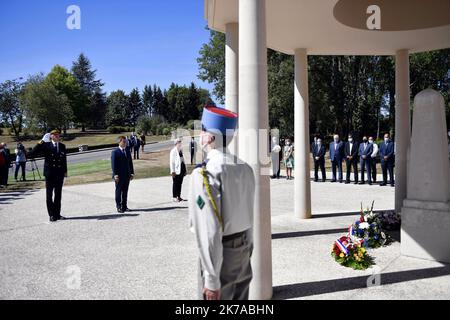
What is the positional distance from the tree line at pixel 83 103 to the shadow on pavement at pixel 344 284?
62051 mm

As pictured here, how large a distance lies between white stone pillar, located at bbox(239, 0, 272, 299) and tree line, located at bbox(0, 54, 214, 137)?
202ft

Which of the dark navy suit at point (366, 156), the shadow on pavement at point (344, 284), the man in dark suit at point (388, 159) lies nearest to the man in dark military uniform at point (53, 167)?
the shadow on pavement at point (344, 284)

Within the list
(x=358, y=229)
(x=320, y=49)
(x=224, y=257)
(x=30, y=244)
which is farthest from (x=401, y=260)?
(x=30, y=244)

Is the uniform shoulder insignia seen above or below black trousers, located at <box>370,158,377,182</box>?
above

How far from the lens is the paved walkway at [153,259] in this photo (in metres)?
4.94

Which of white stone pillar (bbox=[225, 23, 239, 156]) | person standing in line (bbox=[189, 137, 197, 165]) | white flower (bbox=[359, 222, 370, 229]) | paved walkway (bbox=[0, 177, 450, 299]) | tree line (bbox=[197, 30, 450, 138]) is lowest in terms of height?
paved walkway (bbox=[0, 177, 450, 299])

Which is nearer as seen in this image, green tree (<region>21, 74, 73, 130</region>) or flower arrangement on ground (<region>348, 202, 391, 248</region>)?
flower arrangement on ground (<region>348, 202, 391, 248</region>)

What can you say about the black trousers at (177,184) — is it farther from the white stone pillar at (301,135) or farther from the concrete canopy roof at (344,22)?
the concrete canopy roof at (344,22)

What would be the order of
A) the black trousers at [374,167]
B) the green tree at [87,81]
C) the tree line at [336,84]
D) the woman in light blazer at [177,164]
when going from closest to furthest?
1. the woman in light blazer at [177,164]
2. the black trousers at [374,167]
3. the tree line at [336,84]
4. the green tree at [87,81]

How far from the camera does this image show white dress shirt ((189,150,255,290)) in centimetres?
283

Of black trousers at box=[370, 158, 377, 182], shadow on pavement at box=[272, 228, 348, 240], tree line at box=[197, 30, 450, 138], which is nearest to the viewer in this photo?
shadow on pavement at box=[272, 228, 348, 240]

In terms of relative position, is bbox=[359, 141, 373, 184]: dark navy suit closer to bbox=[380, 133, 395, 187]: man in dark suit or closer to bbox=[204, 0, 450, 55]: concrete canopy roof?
bbox=[380, 133, 395, 187]: man in dark suit

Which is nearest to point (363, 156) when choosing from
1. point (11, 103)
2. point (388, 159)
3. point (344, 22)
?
point (388, 159)

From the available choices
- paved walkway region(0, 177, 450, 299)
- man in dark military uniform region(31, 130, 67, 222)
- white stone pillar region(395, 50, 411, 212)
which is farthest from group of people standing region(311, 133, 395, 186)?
man in dark military uniform region(31, 130, 67, 222)
